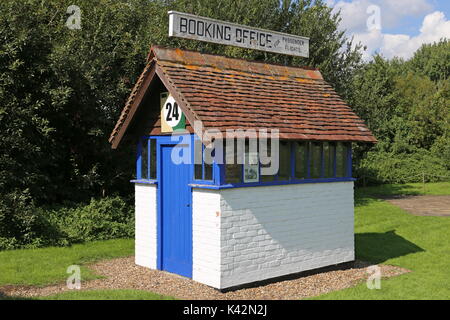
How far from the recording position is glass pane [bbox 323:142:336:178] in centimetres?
1053

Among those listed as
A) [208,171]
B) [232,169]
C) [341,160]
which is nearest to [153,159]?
[208,171]

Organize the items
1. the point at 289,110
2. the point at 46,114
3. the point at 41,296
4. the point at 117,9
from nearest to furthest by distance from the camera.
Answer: the point at 41,296 < the point at 289,110 < the point at 46,114 < the point at 117,9

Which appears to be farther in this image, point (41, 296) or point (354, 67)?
point (354, 67)

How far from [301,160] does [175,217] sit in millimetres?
2906

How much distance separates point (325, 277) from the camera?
9.93 metres

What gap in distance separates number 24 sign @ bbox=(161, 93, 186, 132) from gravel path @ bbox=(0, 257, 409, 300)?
3.06 meters

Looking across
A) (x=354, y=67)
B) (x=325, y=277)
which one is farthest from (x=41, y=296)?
(x=354, y=67)

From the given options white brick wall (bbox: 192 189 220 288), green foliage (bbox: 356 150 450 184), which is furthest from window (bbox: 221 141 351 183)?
green foliage (bbox: 356 150 450 184)

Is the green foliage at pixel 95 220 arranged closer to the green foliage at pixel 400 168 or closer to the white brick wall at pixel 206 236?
the white brick wall at pixel 206 236

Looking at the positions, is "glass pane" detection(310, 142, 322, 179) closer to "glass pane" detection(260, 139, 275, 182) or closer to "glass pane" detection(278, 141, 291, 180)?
"glass pane" detection(278, 141, 291, 180)

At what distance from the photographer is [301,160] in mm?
10031

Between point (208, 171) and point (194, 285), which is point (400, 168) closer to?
point (208, 171)
